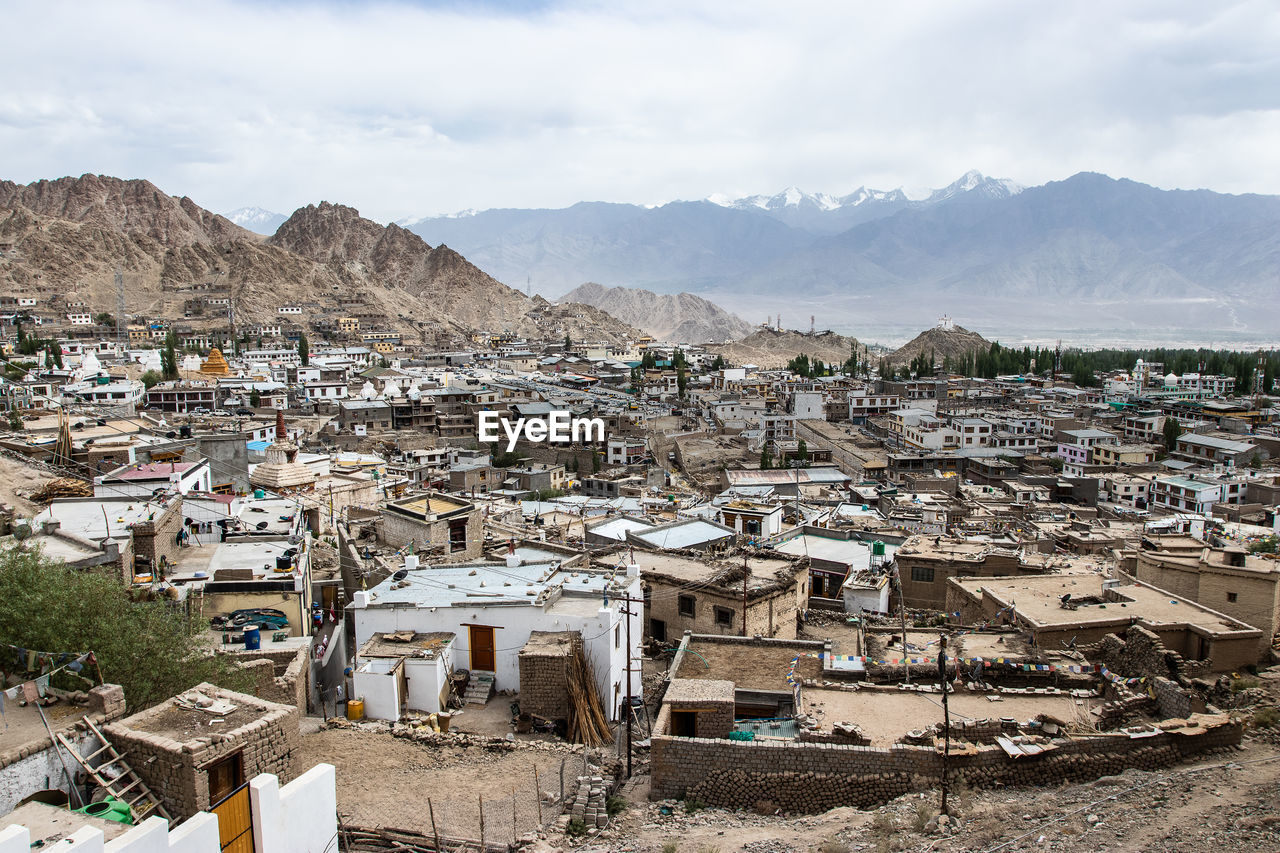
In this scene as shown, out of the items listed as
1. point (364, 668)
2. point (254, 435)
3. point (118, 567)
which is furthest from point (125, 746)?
point (254, 435)

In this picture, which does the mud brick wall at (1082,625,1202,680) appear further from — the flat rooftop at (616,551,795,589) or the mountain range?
the mountain range

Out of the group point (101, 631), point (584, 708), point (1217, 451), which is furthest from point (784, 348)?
point (101, 631)

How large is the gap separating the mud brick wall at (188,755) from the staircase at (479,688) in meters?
4.00

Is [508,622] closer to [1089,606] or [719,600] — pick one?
[719,600]

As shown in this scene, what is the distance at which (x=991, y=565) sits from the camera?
64.6ft

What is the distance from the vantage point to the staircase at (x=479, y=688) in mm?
12406

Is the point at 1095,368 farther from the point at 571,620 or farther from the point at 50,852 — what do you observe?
the point at 50,852

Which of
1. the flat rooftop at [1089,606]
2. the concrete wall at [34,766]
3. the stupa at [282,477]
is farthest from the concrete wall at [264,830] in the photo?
the stupa at [282,477]

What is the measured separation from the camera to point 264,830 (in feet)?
25.5

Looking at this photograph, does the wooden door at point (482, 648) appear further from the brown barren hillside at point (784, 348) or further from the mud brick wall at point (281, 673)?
the brown barren hillside at point (784, 348)

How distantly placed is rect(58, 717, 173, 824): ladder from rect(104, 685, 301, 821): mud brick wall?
0.06 meters

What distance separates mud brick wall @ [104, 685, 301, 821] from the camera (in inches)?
303

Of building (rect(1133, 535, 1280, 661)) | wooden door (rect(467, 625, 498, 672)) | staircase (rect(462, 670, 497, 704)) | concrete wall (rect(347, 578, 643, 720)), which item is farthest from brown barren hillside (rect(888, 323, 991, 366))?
staircase (rect(462, 670, 497, 704))

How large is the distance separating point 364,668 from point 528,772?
9.58ft
